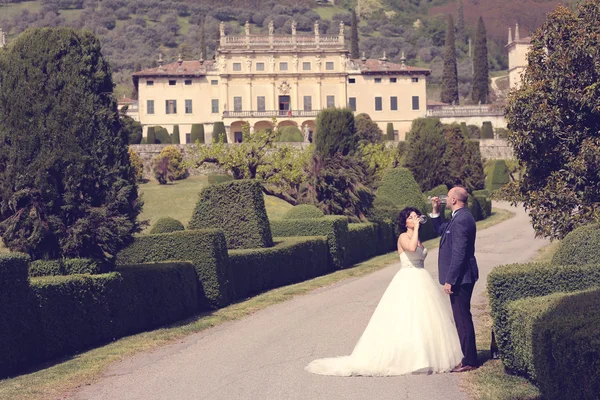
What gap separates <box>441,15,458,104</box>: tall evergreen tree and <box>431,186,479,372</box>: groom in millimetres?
76664

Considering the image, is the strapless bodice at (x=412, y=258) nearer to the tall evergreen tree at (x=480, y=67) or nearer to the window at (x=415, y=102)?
the window at (x=415, y=102)

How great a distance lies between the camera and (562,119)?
1530 cm

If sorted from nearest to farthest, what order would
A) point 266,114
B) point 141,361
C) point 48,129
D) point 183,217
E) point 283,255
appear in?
point 141,361
point 48,129
point 283,255
point 183,217
point 266,114

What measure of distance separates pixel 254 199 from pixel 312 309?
5.27m

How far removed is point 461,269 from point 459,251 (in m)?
0.17

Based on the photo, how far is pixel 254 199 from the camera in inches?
724

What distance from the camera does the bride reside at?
27.2 feet

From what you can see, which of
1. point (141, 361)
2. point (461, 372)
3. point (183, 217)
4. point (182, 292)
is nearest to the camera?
point (461, 372)

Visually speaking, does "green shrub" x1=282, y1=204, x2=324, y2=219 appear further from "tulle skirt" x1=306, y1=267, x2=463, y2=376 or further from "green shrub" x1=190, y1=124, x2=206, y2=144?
"green shrub" x1=190, y1=124, x2=206, y2=144

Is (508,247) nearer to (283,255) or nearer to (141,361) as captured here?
(283,255)

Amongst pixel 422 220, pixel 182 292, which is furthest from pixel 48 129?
pixel 422 220

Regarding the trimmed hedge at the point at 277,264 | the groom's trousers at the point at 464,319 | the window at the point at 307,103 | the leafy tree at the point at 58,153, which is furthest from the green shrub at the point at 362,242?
the window at the point at 307,103

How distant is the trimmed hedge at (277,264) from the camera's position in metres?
15.9

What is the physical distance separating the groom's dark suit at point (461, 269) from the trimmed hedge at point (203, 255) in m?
6.36
